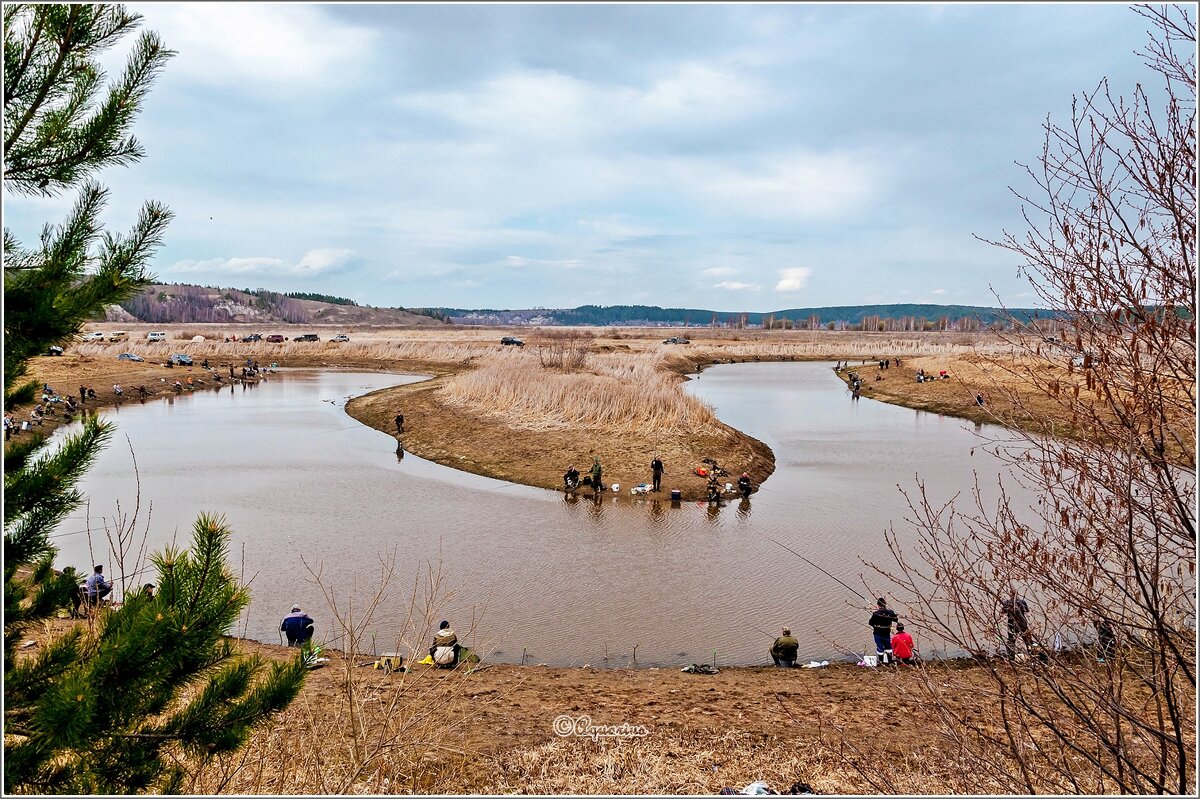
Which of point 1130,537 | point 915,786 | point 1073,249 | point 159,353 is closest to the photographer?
point 1130,537

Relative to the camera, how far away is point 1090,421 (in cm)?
502

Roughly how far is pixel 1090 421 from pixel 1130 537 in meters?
0.85

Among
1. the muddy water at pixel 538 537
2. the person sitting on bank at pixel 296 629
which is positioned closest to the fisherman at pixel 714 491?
the muddy water at pixel 538 537

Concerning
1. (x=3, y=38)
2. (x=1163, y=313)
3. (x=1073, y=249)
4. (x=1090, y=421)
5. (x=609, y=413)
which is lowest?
(x=609, y=413)

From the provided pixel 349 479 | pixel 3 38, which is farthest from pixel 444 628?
pixel 349 479

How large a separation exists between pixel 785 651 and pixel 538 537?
875 centimetres

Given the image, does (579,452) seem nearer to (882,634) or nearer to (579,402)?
(579,402)

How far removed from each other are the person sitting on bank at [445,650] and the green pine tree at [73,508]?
7.17 meters

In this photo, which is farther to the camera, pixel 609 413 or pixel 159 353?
pixel 159 353

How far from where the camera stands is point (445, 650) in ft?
39.1

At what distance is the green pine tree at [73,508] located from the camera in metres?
4.26

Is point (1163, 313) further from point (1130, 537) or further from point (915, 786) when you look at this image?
point (915, 786)

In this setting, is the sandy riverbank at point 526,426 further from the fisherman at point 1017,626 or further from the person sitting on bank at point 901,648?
the person sitting on bank at point 901,648

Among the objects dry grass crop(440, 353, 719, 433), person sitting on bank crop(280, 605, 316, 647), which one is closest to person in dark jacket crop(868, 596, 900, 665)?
person sitting on bank crop(280, 605, 316, 647)
